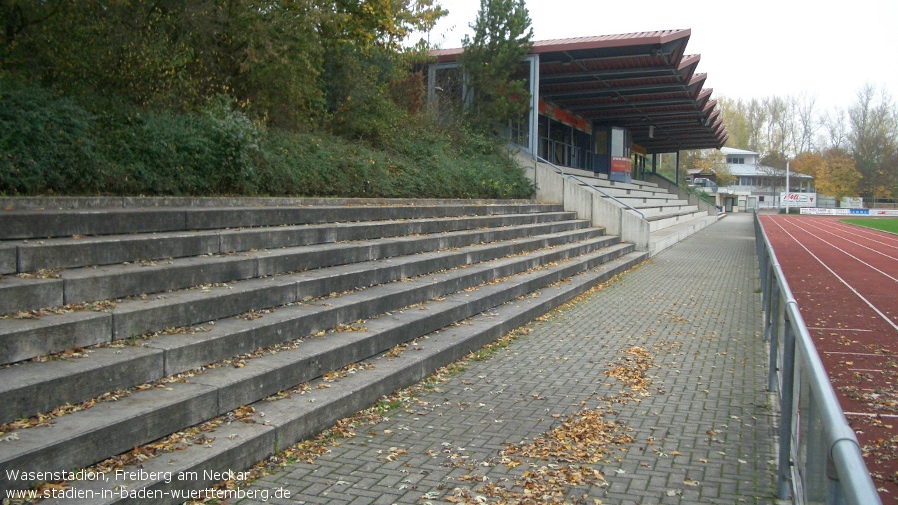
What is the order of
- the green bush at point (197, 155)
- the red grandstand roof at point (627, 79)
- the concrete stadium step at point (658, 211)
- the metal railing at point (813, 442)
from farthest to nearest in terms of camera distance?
the concrete stadium step at point (658, 211), the red grandstand roof at point (627, 79), the green bush at point (197, 155), the metal railing at point (813, 442)

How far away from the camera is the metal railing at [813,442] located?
206cm

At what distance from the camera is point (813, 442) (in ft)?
10.6

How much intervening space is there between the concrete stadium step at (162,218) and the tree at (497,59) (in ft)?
39.2

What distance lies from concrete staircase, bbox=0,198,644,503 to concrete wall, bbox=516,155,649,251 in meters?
11.5

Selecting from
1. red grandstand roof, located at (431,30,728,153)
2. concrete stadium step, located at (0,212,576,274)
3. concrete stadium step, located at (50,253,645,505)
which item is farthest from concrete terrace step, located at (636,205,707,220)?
concrete stadium step, located at (50,253,645,505)

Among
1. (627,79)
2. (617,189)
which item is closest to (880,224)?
(617,189)

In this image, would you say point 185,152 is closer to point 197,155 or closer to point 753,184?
point 197,155

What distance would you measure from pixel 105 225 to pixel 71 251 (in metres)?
0.98

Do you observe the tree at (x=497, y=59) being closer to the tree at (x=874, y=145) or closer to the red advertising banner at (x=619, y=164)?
the red advertising banner at (x=619, y=164)

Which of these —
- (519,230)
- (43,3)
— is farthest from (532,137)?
(43,3)

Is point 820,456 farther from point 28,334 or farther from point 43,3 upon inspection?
point 43,3

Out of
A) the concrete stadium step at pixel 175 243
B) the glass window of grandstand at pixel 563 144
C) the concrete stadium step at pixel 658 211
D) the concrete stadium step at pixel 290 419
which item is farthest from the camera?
the glass window of grandstand at pixel 563 144

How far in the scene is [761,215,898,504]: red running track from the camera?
19.0ft

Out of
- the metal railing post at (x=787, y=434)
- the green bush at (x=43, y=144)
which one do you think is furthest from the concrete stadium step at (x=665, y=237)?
the metal railing post at (x=787, y=434)
